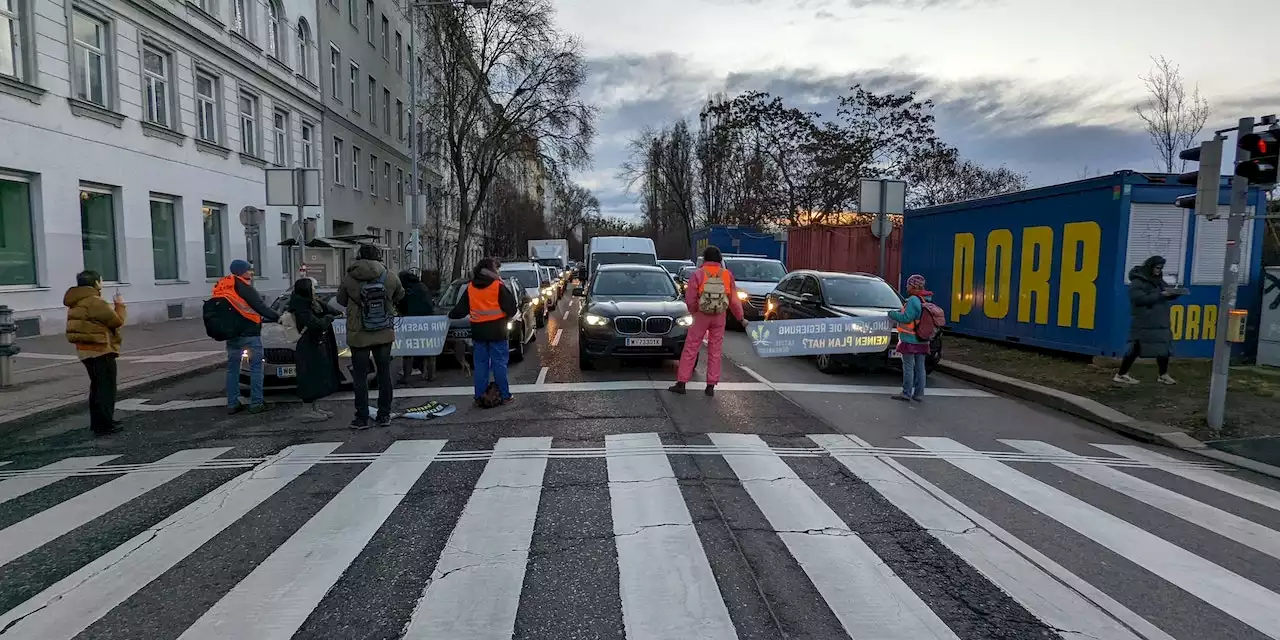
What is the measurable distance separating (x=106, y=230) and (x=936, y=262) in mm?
19145

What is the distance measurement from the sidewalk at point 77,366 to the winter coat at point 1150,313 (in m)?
13.4

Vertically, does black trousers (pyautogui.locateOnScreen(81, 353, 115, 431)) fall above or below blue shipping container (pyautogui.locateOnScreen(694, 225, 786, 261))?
below

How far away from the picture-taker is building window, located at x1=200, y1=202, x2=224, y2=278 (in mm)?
20938

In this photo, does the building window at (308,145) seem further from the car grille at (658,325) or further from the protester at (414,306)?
the car grille at (658,325)

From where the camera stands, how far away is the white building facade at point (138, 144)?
46.0 ft

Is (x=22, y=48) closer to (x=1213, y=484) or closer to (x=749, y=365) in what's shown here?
(x=749, y=365)

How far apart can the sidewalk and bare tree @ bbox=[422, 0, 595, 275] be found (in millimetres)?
17898

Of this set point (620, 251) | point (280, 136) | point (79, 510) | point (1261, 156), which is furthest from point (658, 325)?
point (280, 136)

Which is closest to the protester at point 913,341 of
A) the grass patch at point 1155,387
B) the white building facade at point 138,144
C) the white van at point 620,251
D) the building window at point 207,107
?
the grass patch at point 1155,387

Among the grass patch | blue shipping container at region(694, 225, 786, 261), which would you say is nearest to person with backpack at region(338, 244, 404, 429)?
the grass patch

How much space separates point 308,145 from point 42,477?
83.9ft

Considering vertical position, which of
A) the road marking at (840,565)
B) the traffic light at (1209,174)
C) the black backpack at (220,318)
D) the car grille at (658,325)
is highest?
the traffic light at (1209,174)

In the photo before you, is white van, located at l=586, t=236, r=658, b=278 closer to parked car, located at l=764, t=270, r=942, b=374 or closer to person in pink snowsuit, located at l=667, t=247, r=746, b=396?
parked car, located at l=764, t=270, r=942, b=374

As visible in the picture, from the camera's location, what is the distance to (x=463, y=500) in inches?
193
